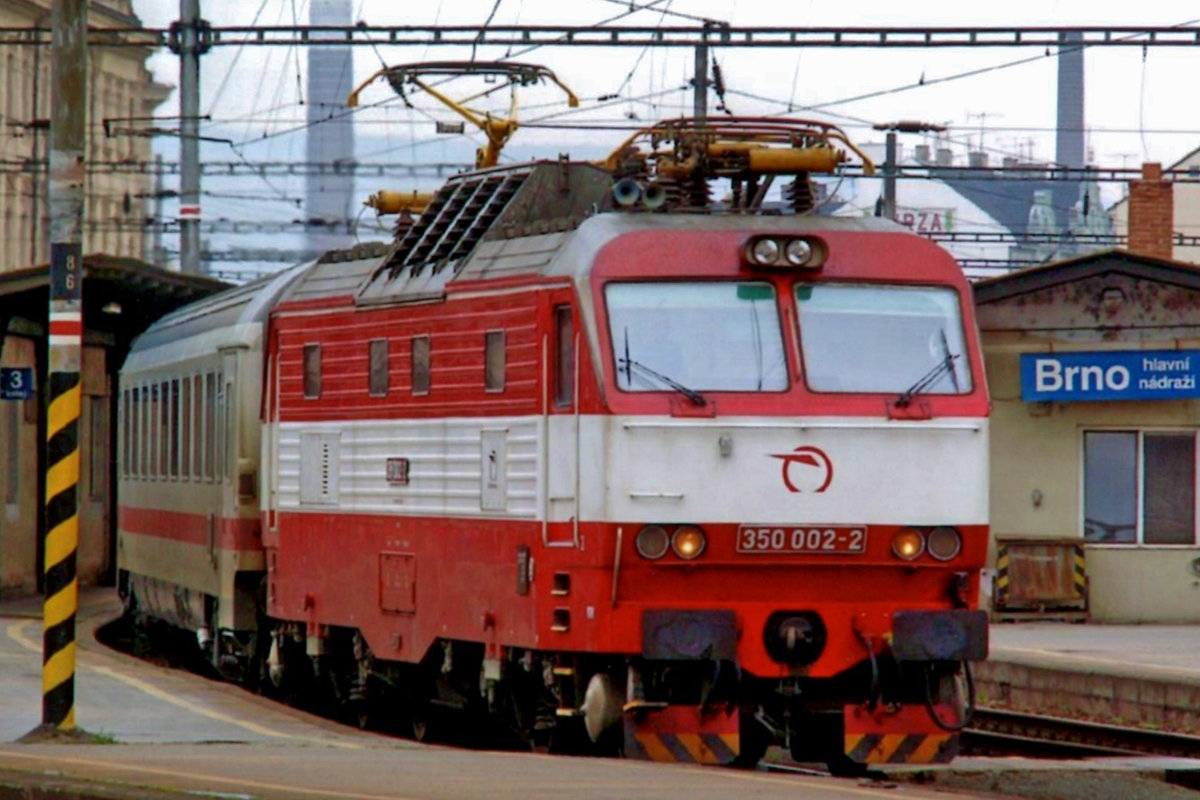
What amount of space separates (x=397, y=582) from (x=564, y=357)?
2844mm

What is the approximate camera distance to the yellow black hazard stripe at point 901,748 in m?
13.0

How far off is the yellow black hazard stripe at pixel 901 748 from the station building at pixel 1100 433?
16.7 m

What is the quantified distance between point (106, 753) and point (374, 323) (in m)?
4.07

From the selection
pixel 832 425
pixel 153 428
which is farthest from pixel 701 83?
pixel 832 425

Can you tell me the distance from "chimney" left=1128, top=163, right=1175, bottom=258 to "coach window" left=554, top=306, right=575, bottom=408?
25766 mm

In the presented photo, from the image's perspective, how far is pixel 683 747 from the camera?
12.8 m

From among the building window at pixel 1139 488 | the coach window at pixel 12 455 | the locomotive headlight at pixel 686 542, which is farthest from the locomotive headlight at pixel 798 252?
the coach window at pixel 12 455

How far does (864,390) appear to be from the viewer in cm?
1316

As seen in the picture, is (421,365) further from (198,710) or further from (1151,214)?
(1151,214)

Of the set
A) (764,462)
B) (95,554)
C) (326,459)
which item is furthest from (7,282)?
(764,462)

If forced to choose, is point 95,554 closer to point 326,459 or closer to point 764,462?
point 326,459

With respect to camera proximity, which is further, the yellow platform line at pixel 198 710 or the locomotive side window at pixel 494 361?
the yellow platform line at pixel 198 710

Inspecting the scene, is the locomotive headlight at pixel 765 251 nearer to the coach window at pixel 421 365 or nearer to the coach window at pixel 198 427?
the coach window at pixel 421 365

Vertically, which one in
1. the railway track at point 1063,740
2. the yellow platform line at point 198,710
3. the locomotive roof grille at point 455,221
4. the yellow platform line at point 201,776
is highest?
the locomotive roof grille at point 455,221
